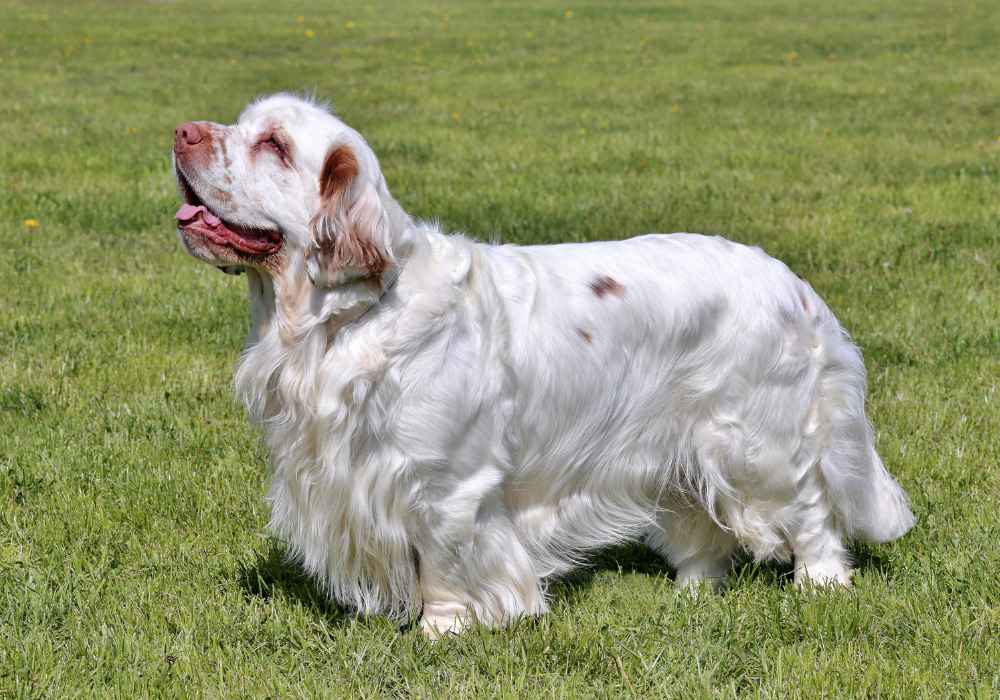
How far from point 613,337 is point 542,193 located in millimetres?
4769

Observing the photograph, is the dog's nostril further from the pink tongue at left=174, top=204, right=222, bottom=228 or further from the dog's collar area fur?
the dog's collar area fur

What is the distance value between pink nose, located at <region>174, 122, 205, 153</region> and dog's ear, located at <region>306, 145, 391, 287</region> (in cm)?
32

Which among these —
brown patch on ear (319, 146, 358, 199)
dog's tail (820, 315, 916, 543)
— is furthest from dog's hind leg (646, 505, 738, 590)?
brown patch on ear (319, 146, 358, 199)

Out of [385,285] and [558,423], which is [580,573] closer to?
[558,423]

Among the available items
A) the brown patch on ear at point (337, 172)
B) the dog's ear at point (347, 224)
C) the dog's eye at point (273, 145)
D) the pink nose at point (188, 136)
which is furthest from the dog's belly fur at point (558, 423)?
the pink nose at point (188, 136)

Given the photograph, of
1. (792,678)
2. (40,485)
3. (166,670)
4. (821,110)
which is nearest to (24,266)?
(40,485)

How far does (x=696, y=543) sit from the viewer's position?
3.84 m

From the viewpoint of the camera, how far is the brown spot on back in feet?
11.2

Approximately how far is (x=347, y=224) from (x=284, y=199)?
20cm

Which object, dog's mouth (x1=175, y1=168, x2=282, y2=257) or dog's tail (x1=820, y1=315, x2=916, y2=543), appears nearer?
dog's mouth (x1=175, y1=168, x2=282, y2=257)

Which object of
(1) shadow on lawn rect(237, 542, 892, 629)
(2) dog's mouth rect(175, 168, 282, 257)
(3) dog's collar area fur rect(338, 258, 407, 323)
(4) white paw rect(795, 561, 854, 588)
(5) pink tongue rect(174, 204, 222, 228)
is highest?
(5) pink tongue rect(174, 204, 222, 228)

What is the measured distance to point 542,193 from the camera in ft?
26.5

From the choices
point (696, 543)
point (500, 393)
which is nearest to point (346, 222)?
point (500, 393)

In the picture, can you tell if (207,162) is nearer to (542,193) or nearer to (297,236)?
(297,236)
